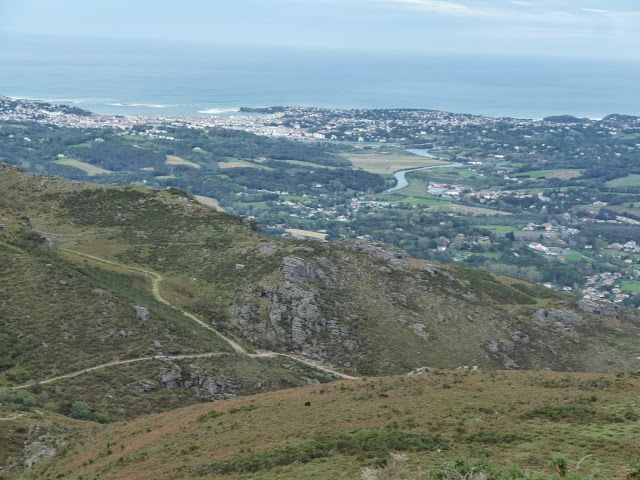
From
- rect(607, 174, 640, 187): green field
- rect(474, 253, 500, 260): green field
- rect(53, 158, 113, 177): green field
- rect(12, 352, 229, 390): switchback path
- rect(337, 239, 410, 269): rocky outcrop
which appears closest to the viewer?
rect(12, 352, 229, 390): switchback path

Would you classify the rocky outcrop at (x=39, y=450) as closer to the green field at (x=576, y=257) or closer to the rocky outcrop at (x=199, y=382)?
the rocky outcrop at (x=199, y=382)

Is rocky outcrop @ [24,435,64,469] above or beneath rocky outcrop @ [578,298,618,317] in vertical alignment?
above

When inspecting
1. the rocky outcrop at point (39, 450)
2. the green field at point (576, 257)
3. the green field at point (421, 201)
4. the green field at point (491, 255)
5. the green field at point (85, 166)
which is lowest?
the green field at point (491, 255)

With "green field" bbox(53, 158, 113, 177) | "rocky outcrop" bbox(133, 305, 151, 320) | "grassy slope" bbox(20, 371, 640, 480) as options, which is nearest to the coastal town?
"green field" bbox(53, 158, 113, 177)

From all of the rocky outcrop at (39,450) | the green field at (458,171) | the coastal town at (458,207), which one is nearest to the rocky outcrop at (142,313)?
the rocky outcrop at (39,450)

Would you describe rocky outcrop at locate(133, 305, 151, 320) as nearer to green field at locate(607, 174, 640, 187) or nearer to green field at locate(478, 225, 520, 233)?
green field at locate(478, 225, 520, 233)

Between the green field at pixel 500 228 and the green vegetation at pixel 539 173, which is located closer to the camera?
the green field at pixel 500 228

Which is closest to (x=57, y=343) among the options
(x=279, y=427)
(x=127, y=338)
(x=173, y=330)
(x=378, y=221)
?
(x=127, y=338)
